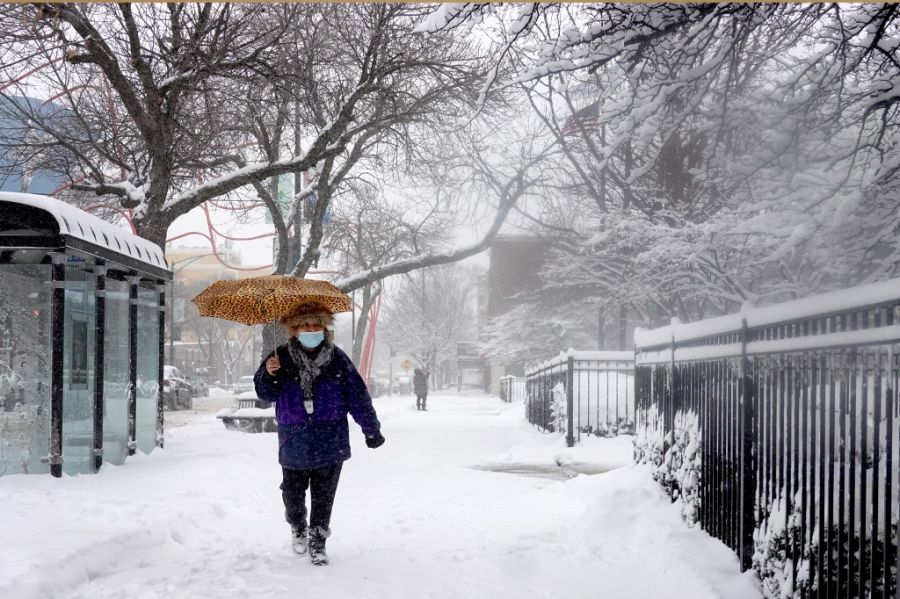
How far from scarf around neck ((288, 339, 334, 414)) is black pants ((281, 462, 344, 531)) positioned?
47 cm

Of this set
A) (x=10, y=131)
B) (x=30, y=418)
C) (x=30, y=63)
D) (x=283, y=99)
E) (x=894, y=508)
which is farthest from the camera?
(x=10, y=131)

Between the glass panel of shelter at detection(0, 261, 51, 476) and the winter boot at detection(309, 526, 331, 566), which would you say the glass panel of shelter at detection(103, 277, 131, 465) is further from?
the winter boot at detection(309, 526, 331, 566)

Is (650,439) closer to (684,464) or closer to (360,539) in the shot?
(684,464)

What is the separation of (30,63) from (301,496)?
9.98 metres

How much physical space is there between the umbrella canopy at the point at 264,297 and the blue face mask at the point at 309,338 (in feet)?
0.95

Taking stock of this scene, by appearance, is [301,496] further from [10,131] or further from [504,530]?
[10,131]

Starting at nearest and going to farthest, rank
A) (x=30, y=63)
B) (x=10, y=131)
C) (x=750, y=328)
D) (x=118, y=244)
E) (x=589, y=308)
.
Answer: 1. (x=750, y=328)
2. (x=118, y=244)
3. (x=30, y=63)
4. (x=10, y=131)
5. (x=589, y=308)

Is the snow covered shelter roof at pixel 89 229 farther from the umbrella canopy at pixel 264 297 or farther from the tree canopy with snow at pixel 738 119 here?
the tree canopy with snow at pixel 738 119

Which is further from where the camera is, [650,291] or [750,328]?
[650,291]

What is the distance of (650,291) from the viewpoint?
19.5m

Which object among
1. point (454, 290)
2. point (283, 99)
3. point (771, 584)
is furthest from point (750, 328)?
point (454, 290)

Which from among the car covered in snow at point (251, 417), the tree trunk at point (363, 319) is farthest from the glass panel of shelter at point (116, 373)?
the tree trunk at point (363, 319)

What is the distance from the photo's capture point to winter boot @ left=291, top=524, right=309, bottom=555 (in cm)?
586

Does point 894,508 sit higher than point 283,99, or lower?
lower
